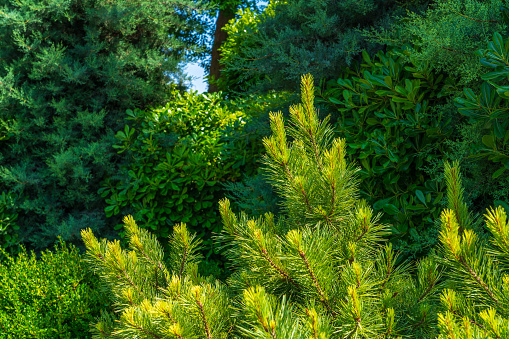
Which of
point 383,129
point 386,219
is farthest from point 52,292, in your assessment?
point 383,129

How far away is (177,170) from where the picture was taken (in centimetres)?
455

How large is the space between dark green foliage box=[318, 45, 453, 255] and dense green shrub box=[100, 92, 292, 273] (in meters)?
1.70

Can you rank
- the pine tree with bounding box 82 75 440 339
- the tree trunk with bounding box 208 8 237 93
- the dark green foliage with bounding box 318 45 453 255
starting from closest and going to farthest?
the pine tree with bounding box 82 75 440 339, the dark green foliage with bounding box 318 45 453 255, the tree trunk with bounding box 208 8 237 93

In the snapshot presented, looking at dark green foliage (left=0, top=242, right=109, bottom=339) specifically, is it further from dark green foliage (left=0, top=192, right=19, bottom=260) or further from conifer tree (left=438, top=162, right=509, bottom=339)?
dark green foliage (left=0, top=192, right=19, bottom=260)

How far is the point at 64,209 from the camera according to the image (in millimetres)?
5168

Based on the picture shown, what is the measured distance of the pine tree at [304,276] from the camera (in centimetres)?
134

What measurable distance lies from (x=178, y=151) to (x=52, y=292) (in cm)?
215

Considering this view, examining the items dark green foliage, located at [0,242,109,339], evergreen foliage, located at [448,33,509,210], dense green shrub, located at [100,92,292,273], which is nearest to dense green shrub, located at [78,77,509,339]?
evergreen foliage, located at [448,33,509,210]

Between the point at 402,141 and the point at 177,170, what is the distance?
9.34 feet

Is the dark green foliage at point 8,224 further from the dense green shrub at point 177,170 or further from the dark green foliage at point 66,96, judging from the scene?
the dense green shrub at point 177,170

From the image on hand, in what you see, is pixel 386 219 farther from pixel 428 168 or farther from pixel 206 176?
pixel 206 176

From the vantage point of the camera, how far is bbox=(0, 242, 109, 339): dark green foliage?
257 cm

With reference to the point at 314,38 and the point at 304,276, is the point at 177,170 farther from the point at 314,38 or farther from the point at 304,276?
the point at 304,276

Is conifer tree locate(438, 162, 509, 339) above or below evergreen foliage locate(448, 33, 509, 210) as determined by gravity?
below
